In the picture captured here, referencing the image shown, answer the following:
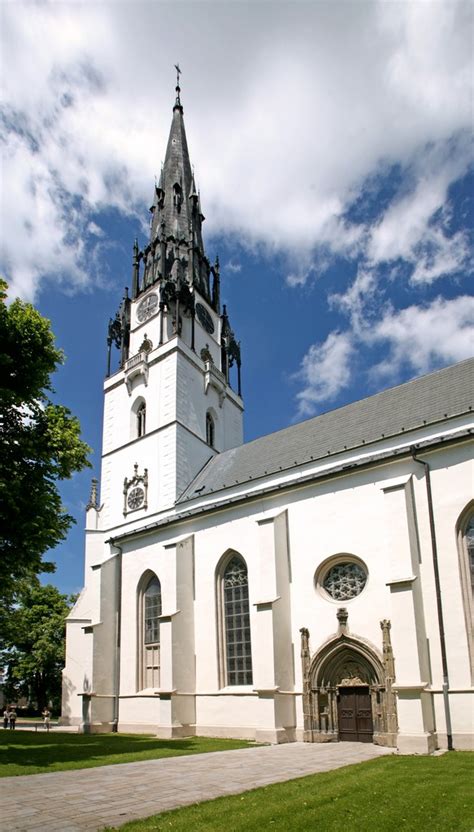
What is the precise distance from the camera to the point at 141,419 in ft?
106

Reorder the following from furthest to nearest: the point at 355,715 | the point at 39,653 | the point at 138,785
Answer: the point at 39,653, the point at 355,715, the point at 138,785

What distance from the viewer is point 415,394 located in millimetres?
21844

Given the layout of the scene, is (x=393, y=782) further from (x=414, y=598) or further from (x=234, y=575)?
(x=234, y=575)

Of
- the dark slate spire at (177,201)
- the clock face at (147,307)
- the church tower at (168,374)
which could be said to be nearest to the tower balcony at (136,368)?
the church tower at (168,374)

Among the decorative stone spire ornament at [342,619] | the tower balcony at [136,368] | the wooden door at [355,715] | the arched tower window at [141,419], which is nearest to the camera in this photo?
the wooden door at [355,715]

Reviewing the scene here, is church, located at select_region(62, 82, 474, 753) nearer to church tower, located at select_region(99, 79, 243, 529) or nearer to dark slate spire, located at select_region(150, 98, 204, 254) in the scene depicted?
church tower, located at select_region(99, 79, 243, 529)

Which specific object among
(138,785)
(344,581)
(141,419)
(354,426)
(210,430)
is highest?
(141,419)

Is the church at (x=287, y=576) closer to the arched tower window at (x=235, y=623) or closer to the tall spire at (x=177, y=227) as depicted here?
the arched tower window at (x=235, y=623)

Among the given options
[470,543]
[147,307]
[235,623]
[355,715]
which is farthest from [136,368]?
[470,543]

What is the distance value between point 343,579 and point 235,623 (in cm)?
477

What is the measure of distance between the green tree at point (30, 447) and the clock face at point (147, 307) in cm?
1758

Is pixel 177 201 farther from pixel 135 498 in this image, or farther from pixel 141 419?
pixel 135 498

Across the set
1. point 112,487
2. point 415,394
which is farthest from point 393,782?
point 112,487

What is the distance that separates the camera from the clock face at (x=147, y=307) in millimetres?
33781
